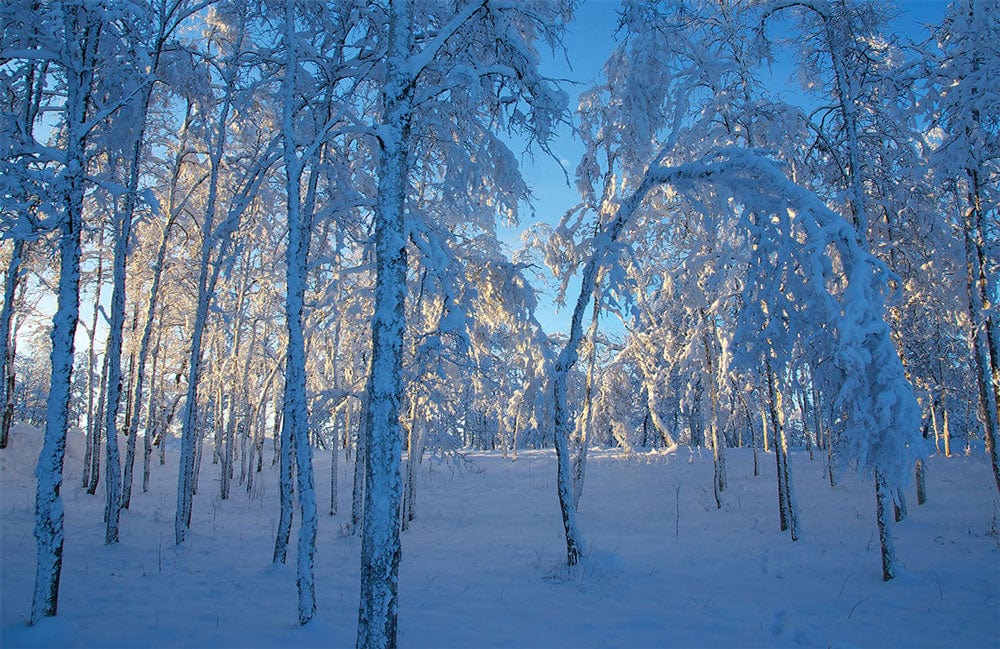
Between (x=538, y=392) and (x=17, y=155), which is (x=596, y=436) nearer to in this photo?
(x=538, y=392)

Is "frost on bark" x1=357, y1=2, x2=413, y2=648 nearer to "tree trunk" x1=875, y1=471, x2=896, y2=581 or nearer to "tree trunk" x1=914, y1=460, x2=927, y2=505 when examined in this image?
"tree trunk" x1=875, y1=471, x2=896, y2=581

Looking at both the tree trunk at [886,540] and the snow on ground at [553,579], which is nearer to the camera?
the snow on ground at [553,579]

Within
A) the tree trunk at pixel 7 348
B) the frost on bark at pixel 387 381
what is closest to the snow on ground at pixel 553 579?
the tree trunk at pixel 7 348

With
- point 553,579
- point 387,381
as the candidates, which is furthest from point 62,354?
point 553,579

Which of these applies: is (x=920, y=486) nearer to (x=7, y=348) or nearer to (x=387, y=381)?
(x=387, y=381)

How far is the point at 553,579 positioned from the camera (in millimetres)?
8461

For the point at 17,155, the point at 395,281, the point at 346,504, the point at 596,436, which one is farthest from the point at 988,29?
the point at 346,504

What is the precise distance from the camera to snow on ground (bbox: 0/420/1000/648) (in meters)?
6.11

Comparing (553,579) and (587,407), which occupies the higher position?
(587,407)

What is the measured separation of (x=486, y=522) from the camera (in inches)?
598

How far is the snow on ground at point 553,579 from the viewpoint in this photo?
6.11 m

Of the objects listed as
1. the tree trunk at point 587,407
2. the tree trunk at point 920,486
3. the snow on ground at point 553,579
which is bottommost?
the snow on ground at point 553,579

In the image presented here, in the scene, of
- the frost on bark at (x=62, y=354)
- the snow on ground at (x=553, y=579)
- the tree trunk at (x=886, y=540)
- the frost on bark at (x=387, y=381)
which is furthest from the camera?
the tree trunk at (x=886, y=540)

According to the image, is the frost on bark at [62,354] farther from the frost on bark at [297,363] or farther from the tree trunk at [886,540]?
the tree trunk at [886,540]
